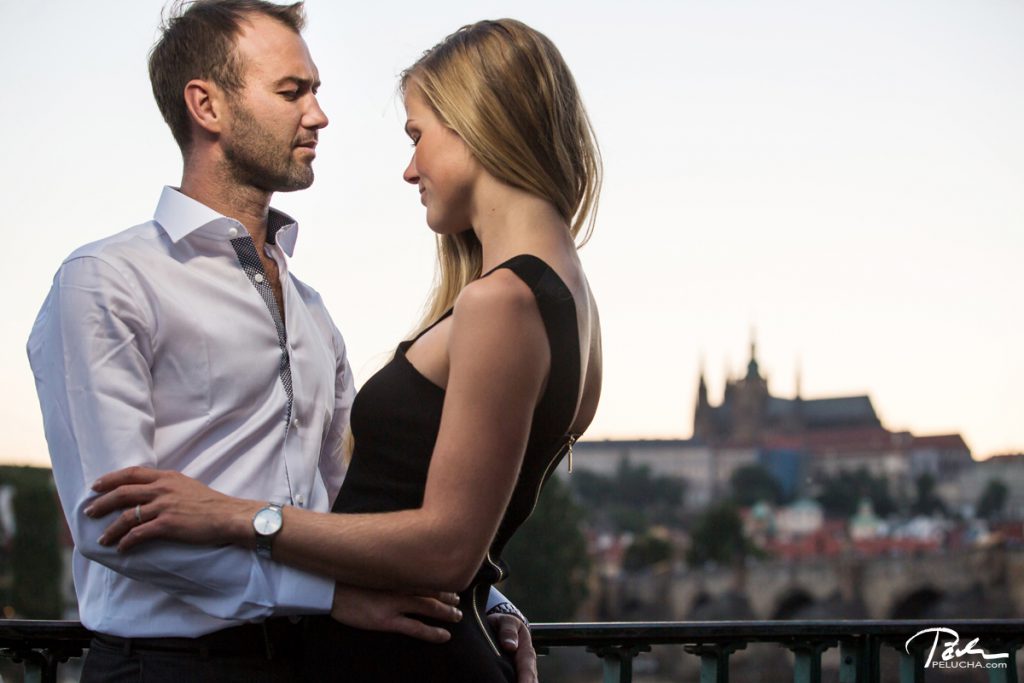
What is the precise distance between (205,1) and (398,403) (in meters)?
0.84

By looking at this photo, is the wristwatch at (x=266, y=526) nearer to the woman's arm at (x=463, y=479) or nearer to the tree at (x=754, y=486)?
the woman's arm at (x=463, y=479)

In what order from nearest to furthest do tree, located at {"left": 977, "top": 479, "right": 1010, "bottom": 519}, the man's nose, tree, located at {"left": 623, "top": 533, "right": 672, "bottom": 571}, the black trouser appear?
the black trouser → the man's nose → tree, located at {"left": 623, "top": 533, "right": 672, "bottom": 571} → tree, located at {"left": 977, "top": 479, "right": 1010, "bottom": 519}

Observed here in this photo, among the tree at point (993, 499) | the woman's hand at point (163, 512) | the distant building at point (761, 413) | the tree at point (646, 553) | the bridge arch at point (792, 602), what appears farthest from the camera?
the distant building at point (761, 413)

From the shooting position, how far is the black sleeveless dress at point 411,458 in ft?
4.89

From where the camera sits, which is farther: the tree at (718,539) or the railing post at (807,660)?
the tree at (718,539)

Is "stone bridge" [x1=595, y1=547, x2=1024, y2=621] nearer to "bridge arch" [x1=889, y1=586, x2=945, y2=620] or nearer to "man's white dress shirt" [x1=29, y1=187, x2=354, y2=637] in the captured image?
"bridge arch" [x1=889, y1=586, x2=945, y2=620]

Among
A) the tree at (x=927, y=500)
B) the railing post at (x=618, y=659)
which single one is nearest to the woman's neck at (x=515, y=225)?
the railing post at (x=618, y=659)

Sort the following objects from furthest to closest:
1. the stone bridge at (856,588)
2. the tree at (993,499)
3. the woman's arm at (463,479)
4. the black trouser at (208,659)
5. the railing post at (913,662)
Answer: the tree at (993,499), the stone bridge at (856,588), the railing post at (913,662), the black trouser at (208,659), the woman's arm at (463,479)

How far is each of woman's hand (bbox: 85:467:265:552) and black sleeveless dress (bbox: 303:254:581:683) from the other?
13 centimetres

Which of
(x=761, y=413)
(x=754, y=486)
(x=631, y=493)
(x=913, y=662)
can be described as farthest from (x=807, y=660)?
(x=761, y=413)

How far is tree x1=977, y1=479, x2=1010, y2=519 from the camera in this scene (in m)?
70.9

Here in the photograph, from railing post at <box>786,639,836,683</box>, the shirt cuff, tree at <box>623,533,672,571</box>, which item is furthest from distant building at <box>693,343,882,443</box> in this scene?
the shirt cuff

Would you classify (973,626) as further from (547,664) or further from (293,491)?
(547,664)

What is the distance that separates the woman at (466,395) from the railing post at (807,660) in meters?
1.17
